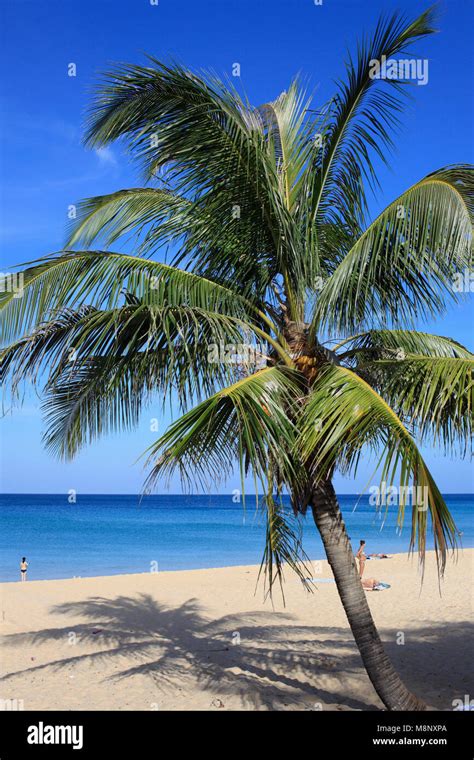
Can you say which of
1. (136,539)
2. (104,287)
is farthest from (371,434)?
(136,539)

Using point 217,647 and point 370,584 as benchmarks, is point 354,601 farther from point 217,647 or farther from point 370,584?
point 370,584

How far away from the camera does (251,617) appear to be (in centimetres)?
1336

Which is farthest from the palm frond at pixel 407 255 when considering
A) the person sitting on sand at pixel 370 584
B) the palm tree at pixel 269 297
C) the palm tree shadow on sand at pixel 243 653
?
the person sitting on sand at pixel 370 584

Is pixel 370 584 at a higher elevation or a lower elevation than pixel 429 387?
lower

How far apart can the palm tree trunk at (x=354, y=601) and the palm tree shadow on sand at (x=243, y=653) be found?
3.61 feet

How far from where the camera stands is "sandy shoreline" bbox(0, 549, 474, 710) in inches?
313

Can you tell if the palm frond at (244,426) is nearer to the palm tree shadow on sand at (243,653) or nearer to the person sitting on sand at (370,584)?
the palm tree shadow on sand at (243,653)

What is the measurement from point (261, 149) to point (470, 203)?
1.98 m

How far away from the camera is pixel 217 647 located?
35.0 ft

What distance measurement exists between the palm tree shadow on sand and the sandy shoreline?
18 mm

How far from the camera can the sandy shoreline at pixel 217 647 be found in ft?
26.1

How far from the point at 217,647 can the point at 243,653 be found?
0.70m
